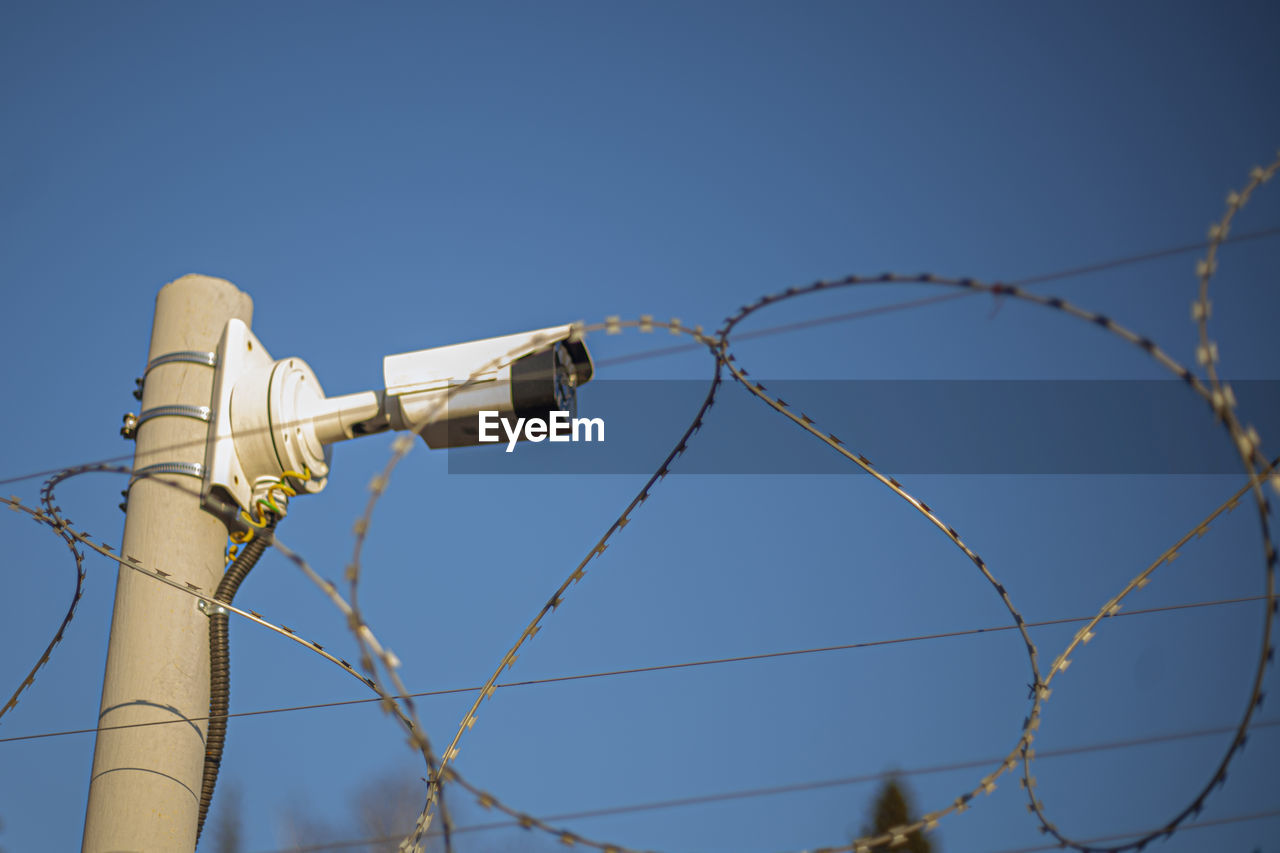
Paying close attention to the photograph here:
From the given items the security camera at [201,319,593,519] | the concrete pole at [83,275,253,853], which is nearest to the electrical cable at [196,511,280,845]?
the concrete pole at [83,275,253,853]

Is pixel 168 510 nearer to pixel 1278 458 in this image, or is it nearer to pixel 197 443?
pixel 197 443

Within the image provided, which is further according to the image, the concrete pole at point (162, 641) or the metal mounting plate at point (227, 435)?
the metal mounting plate at point (227, 435)

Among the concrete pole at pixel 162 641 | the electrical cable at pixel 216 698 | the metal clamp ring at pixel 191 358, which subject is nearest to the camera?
the concrete pole at pixel 162 641

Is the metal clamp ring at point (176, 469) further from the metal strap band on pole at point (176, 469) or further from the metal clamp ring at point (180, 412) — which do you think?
the metal clamp ring at point (180, 412)

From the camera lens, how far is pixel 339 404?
4.02 m

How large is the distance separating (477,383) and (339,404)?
623mm

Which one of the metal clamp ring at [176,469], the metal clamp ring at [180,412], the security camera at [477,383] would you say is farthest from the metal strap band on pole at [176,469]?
the security camera at [477,383]

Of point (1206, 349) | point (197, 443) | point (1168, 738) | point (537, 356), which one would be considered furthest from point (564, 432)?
point (1168, 738)

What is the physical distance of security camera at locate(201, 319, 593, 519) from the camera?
3.68 metres

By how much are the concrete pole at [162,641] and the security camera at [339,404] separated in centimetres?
9

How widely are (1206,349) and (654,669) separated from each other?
2817 mm

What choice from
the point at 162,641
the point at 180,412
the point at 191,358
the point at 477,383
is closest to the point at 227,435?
the point at 180,412

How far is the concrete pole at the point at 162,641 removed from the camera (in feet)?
11.0

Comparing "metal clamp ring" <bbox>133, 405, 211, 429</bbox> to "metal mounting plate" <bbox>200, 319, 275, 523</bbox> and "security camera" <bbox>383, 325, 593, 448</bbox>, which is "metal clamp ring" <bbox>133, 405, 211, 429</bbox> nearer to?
"metal mounting plate" <bbox>200, 319, 275, 523</bbox>
